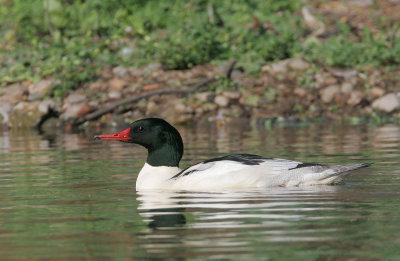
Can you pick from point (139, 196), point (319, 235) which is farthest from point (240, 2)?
point (319, 235)

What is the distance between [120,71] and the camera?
21.6 meters

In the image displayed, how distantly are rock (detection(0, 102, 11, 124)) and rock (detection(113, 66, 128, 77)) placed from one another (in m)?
2.60

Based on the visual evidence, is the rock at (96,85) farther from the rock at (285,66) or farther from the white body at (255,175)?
the white body at (255,175)

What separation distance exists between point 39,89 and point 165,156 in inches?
470

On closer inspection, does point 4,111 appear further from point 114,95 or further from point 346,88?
point 346,88

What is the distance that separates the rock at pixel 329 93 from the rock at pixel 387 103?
2.96ft

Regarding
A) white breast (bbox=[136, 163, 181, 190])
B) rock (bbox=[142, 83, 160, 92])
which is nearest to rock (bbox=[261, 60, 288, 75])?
rock (bbox=[142, 83, 160, 92])

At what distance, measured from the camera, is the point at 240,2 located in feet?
75.3

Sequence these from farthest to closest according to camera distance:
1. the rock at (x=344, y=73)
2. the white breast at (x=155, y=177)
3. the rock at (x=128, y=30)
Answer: the rock at (x=128, y=30) < the rock at (x=344, y=73) < the white breast at (x=155, y=177)

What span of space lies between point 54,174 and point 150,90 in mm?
9534

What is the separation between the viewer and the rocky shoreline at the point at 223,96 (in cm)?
1988

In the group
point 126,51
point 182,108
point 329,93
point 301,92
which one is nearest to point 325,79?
point 329,93

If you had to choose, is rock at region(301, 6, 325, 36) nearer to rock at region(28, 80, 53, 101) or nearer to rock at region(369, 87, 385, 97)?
rock at region(369, 87, 385, 97)

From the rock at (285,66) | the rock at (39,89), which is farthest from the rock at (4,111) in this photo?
the rock at (285,66)
